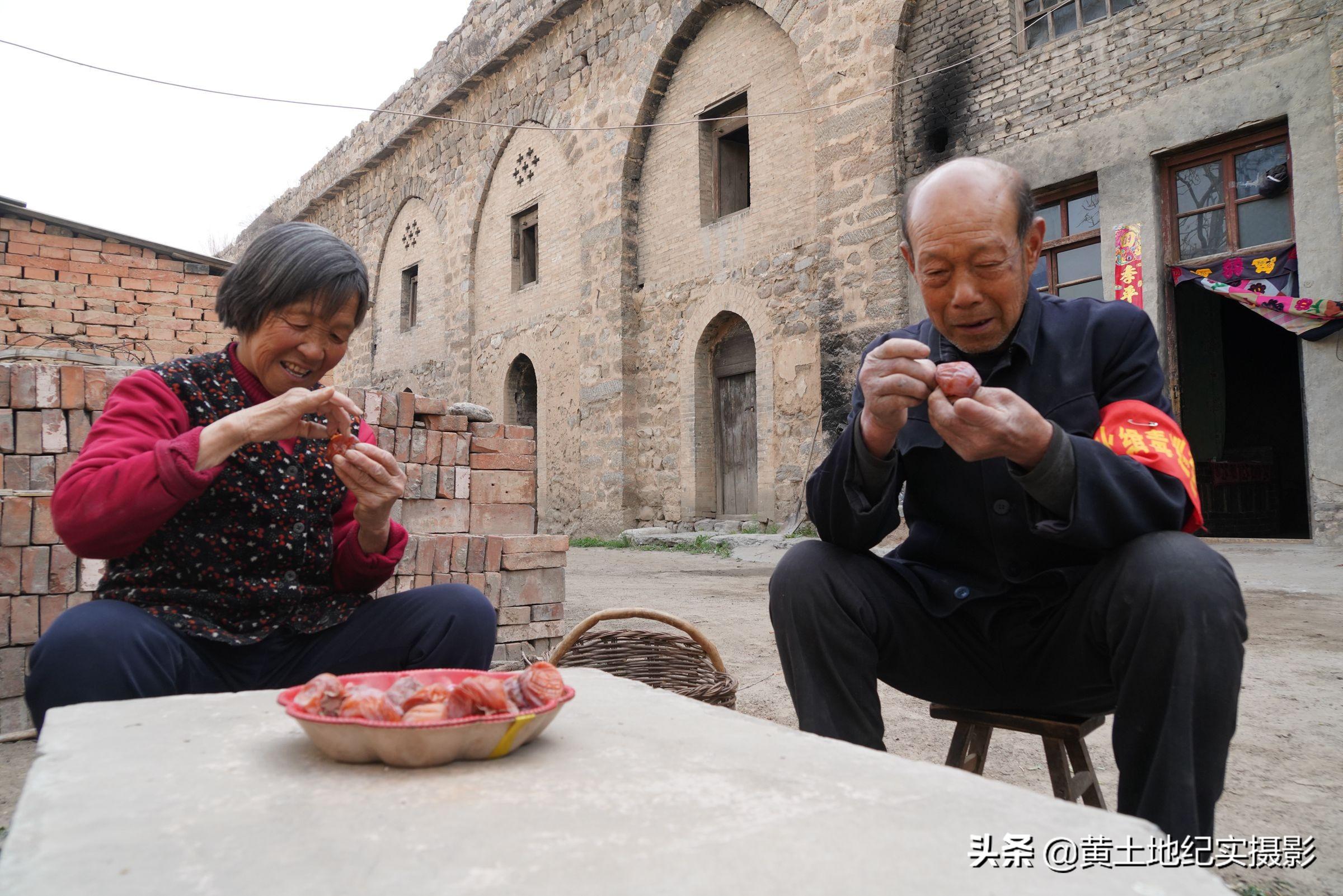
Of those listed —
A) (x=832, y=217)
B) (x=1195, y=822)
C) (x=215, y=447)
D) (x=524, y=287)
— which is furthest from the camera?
(x=524, y=287)

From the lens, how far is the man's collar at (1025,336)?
64.2 inches

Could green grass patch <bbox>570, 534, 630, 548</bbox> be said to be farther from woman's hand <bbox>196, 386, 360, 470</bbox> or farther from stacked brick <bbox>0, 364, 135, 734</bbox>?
woman's hand <bbox>196, 386, 360, 470</bbox>

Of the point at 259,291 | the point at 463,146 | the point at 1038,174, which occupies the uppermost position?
the point at 463,146

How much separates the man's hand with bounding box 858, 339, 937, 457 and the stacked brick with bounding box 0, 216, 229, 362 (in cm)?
721

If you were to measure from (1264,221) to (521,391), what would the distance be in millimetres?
9663

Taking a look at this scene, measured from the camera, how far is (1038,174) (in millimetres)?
7070

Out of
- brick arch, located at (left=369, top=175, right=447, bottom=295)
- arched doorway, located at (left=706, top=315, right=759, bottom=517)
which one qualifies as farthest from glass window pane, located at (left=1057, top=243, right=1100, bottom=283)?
brick arch, located at (left=369, top=175, right=447, bottom=295)

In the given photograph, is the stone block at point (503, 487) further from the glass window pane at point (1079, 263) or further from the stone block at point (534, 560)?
the glass window pane at point (1079, 263)

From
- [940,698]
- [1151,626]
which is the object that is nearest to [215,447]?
[940,698]

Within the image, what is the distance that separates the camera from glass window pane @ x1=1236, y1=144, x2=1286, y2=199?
6.09 meters

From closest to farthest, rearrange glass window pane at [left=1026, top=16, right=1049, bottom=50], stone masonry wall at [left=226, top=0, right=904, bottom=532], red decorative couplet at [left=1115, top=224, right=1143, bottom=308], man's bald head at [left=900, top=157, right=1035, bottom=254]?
man's bald head at [left=900, top=157, right=1035, bottom=254], red decorative couplet at [left=1115, top=224, right=1143, bottom=308], glass window pane at [left=1026, top=16, right=1049, bottom=50], stone masonry wall at [left=226, top=0, right=904, bottom=532]

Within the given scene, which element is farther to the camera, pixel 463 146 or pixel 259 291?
pixel 463 146

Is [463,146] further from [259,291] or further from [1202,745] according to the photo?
[1202,745]

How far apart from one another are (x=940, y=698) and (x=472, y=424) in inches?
108
